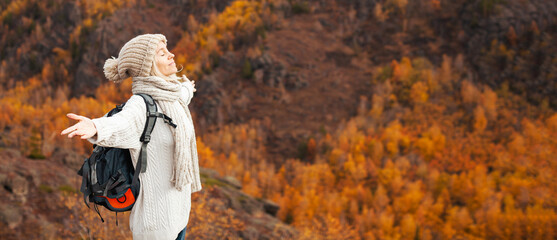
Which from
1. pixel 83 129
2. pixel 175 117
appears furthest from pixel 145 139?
pixel 83 129

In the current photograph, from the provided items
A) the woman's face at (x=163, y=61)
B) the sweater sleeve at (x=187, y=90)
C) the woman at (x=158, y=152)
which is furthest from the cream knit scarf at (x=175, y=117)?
the sweater sleeve at (x=187, y=90)

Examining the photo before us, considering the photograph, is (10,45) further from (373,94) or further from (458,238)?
(458,238)

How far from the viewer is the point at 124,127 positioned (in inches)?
102

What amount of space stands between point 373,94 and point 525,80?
52.4 ft

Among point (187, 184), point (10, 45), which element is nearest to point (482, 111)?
point (187, 184)

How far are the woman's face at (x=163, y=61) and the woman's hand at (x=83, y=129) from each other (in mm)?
976

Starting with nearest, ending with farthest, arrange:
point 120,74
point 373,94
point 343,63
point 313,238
A: point 120,74, point 313,238, point 373,94, point 343,63

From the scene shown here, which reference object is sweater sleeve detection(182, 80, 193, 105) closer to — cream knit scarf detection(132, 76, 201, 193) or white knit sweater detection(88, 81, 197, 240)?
cream knit scarf detection(132, 76, 201, 193)

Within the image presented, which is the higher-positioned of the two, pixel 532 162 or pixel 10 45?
pixel 10 45

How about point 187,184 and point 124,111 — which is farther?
point 187,184

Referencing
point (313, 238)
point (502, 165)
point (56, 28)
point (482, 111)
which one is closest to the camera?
point (313, 238)

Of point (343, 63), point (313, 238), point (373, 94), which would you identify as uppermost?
point (343, 63)

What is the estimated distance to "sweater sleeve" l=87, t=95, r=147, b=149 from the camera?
7.89 ft

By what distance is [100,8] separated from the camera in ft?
191
